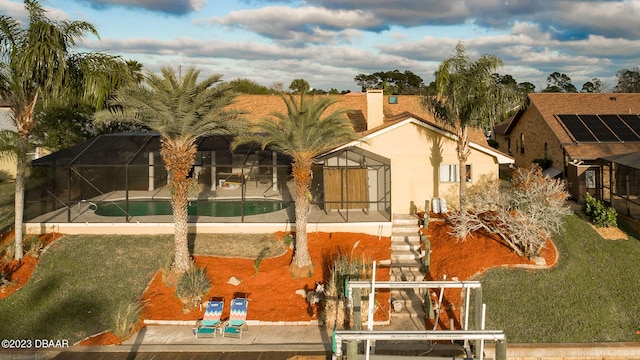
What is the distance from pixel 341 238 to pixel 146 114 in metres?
9.21

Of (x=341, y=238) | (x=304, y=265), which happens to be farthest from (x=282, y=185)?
(x=304, y=265)

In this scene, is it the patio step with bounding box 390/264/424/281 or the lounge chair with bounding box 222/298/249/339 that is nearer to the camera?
the lounge chair with bounding box 222/298/249/339

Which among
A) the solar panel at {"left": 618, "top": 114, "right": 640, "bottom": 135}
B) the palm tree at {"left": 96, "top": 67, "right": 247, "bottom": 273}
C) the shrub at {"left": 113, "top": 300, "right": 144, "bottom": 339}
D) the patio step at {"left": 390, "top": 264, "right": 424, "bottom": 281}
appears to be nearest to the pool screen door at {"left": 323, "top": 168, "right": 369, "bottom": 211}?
the patio step at {"left": 390, "top": 264, "right": 424, "bottom": 281}

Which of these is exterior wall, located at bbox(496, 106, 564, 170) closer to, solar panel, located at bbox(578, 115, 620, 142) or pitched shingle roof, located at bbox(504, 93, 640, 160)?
pitched shingle roof, located at bbox(504, 93, 640, 160)

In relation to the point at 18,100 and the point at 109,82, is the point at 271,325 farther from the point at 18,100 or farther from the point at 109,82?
the point at 18,100

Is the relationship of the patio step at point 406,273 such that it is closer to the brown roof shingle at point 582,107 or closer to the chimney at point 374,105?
the chimney at point 374,105

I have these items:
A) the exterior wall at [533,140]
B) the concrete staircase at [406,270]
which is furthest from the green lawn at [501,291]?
the exterior wall at [533,140]

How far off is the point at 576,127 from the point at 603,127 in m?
1.54

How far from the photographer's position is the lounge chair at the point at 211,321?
42.4 feet

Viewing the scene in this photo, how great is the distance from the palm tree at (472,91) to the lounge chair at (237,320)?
949 centimetres

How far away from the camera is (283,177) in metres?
24.8

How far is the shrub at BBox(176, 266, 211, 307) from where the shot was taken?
14.4 meters

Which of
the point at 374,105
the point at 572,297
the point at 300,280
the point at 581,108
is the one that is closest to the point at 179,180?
the point at 300,280

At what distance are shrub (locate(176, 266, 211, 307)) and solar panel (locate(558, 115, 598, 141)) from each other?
22090mm
